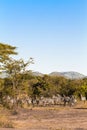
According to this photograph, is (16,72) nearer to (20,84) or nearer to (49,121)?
(20,84)

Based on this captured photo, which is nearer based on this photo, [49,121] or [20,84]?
[49,121]

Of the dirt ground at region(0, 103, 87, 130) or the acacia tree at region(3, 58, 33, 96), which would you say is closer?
the dirt ground at region(0, 103, 87, 130)

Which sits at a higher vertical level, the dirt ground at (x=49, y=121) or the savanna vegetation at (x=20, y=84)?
the savanna vegetation at (x=20, y=84)

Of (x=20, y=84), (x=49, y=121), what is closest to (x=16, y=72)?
(x=20, y=84)

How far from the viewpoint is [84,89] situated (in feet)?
188

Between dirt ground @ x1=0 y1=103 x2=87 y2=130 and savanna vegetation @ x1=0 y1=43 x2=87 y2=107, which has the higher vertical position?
savanna vegetation @ x1=0 y1=43 x2=87 y2=107

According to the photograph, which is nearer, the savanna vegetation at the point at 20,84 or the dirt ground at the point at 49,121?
the dirt ground at the point at 49,121

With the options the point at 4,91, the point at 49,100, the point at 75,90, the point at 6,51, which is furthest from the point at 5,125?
the point at 75,90

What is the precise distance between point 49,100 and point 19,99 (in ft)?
45.9

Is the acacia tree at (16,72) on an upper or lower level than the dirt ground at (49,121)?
upper

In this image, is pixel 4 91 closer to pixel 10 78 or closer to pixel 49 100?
pixel 10 78

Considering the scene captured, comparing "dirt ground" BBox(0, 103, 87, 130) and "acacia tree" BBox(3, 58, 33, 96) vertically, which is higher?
"acacia tree" BBox(3, 58, 33, 96)

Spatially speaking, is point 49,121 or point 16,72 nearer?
point 49,121

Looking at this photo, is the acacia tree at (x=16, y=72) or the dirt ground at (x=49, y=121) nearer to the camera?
the dirt ground at (x=49, y=121)
